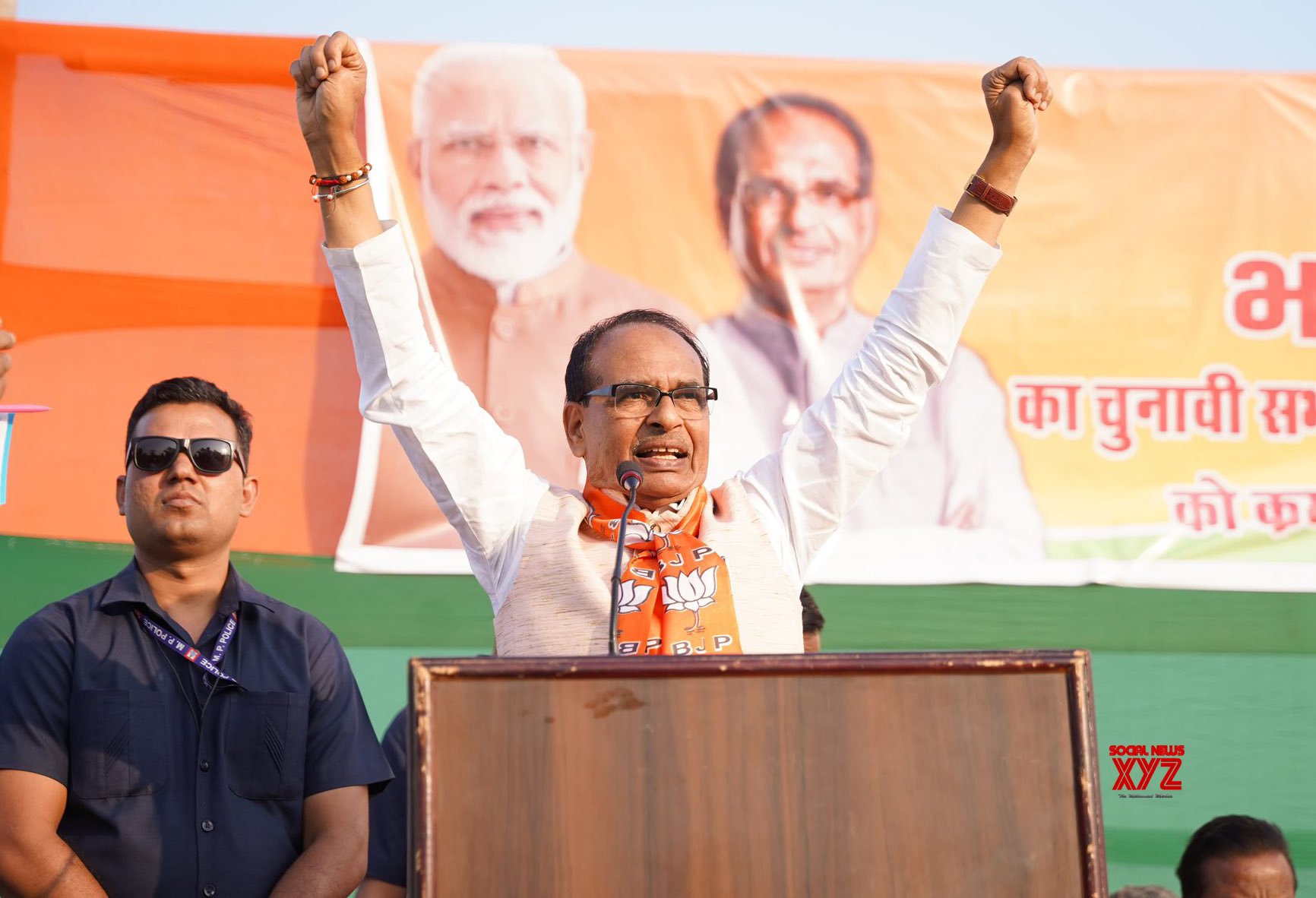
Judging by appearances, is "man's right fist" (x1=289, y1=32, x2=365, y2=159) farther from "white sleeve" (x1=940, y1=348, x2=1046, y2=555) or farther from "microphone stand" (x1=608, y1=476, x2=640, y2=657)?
"white sleeve" (x1=940, y1=348, x2=1046, y2=555)

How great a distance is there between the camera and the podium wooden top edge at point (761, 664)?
1.33 m

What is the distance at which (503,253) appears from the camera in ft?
13.5

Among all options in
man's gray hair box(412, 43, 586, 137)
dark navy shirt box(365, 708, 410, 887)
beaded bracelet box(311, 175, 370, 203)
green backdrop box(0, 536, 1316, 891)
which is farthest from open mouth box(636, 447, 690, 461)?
man's gray hair box(412, 43, 586, 137)

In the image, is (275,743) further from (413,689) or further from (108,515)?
(108,515)

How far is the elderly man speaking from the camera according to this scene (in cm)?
196

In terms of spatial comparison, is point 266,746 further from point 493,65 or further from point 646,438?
point 493,65

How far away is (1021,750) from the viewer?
136cm

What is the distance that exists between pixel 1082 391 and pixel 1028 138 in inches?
84.6

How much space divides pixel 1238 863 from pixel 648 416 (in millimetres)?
1917

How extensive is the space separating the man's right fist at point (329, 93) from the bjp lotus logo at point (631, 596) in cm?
75

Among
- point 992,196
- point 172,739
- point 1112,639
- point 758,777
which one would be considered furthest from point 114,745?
point 1112,639

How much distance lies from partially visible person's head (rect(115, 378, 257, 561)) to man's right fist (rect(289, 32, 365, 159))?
636 millimetres

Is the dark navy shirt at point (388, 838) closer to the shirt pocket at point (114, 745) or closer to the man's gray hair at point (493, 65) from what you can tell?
the shirt pocket at point (114, 745)

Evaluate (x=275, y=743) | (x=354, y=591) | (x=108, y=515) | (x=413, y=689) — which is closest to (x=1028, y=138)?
(x=413, y=689)
